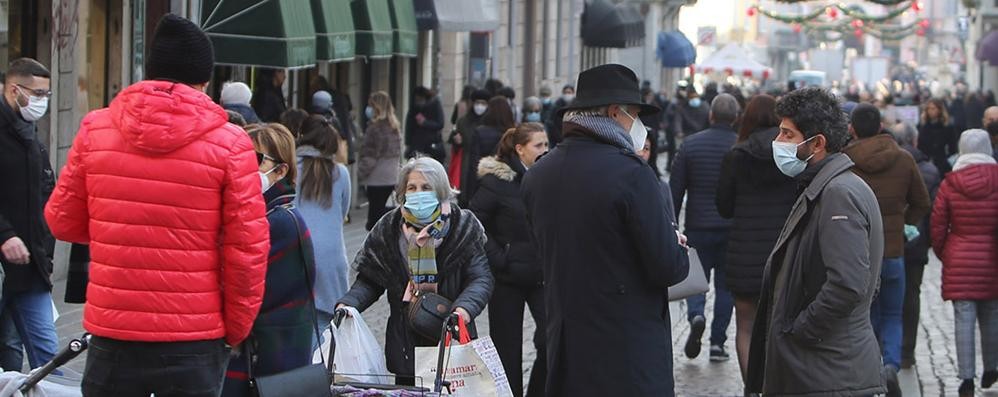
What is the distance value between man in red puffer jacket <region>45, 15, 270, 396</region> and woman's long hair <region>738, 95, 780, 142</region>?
17.1ft

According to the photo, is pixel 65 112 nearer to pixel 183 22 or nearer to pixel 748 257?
pixel 748 257

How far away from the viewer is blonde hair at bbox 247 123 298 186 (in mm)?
6793

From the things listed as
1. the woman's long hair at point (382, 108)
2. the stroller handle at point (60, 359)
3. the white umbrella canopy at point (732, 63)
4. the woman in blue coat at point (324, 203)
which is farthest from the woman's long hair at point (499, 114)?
the white umbrella canopy at point (732, 63)

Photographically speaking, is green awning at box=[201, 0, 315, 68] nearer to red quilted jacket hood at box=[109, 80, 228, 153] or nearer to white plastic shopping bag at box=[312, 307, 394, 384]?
white plastic shopping bag at box=[312, 307, 394, 384]

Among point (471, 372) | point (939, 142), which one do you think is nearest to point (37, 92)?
point (471, 372)

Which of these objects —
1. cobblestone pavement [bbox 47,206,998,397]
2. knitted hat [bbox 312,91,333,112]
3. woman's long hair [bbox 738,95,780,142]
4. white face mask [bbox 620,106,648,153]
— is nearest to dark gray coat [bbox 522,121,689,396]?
white face mask [bbox 620,106,648,153]

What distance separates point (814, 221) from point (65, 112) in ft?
31.0

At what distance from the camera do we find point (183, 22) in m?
5.46

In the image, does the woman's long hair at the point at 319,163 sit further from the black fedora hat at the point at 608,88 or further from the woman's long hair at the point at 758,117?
the black fedora hat at the point at 608,88

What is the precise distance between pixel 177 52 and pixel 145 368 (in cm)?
90

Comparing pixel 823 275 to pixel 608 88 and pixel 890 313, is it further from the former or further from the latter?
pixel 890 313

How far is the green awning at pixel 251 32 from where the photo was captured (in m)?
15.1

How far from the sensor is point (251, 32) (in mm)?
15445

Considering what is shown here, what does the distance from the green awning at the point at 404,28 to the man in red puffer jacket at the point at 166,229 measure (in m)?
17.6
